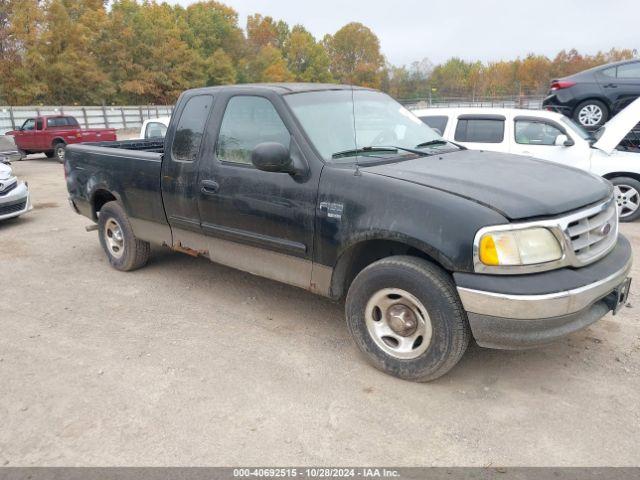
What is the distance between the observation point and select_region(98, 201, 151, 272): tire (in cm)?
552

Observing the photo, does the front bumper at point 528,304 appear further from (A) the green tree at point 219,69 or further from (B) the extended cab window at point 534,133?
(A) the green tree at point 219,69

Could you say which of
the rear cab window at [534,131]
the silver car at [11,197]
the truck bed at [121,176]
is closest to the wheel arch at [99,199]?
the truck bed at [121,176]

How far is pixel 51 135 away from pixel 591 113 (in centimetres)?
1771

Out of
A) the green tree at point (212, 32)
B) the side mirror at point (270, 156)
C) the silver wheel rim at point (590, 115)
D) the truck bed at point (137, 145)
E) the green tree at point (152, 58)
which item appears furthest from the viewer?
the green tree at point (212, 32)

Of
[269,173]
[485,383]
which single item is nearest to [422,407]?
[485,383]

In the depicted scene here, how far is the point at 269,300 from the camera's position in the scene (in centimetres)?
485

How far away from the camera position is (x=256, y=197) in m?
3.96

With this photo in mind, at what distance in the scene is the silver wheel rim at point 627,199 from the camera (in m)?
7.54

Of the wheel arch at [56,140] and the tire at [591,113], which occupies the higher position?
the tire at [591,113]

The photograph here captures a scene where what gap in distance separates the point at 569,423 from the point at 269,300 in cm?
272

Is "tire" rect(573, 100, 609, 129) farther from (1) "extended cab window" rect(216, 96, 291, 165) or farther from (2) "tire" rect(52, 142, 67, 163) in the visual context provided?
(2) "tire" rect(52, 142, 67, 163)

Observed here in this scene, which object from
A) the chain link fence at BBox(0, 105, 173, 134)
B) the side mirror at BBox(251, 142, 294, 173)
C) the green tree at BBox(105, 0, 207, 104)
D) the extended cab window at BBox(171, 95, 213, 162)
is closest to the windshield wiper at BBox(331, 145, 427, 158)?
the side mirror at BBox(251, 142, 294, 173)

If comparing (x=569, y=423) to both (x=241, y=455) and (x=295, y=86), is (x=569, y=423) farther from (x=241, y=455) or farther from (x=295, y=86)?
(x=295, y=86)

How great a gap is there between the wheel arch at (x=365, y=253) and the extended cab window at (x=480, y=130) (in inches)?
198
